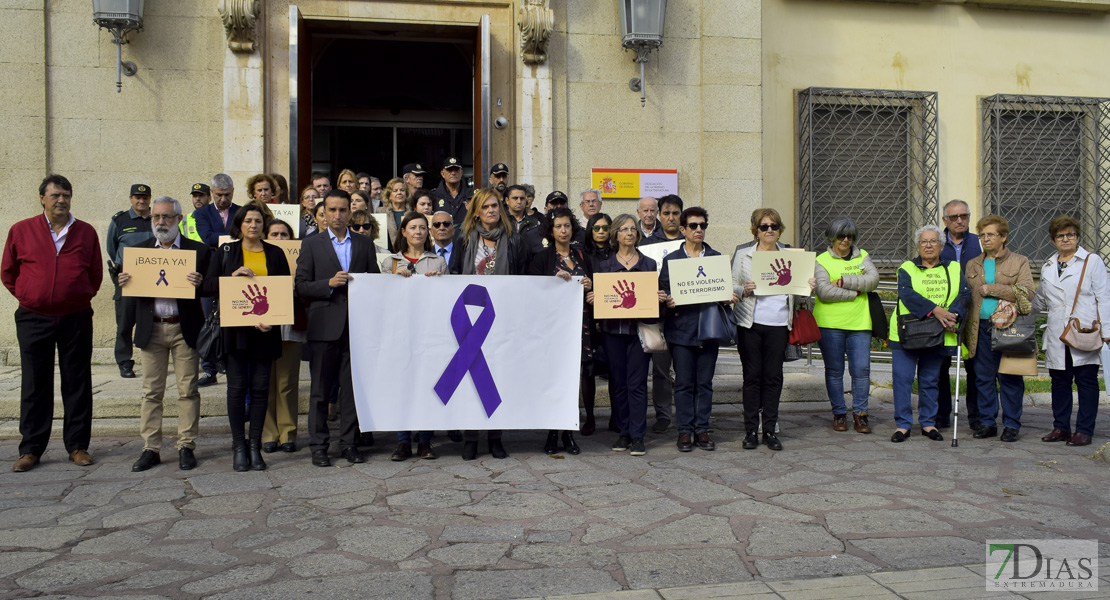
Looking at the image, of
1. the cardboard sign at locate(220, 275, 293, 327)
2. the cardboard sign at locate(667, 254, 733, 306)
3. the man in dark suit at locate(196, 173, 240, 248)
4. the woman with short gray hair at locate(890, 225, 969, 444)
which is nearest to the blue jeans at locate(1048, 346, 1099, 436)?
the woman with short gray hair at locate(890, 225, 969, 444)

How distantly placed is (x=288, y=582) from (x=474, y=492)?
72.7 inches

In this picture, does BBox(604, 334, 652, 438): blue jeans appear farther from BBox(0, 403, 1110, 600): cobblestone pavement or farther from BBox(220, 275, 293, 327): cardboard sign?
BBox(220, 275, 293, 327): cardboard sign

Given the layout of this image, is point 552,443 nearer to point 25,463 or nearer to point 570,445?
point 570,445

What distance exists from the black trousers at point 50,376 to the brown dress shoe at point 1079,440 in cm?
778

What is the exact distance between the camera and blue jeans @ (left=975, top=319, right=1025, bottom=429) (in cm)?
816

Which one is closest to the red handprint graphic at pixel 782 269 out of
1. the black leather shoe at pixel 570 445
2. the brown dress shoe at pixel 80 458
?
the black leather shoe at pixel 570 445

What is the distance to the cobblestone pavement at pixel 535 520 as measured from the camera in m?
4.42

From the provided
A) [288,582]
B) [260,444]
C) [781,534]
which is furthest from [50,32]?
[781,534]

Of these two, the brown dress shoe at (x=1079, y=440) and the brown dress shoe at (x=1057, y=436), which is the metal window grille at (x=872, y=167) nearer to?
the brown dress shoe at (x=1057, y=436)

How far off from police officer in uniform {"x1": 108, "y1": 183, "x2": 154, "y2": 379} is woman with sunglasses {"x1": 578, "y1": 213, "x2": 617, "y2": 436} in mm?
4488

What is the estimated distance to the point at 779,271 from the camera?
7.69 metres

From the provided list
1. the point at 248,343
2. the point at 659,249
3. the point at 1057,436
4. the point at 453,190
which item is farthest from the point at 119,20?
the point at 1057,436

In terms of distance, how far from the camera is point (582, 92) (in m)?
12.1

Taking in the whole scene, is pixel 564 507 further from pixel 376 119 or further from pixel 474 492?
pixel 376 119
